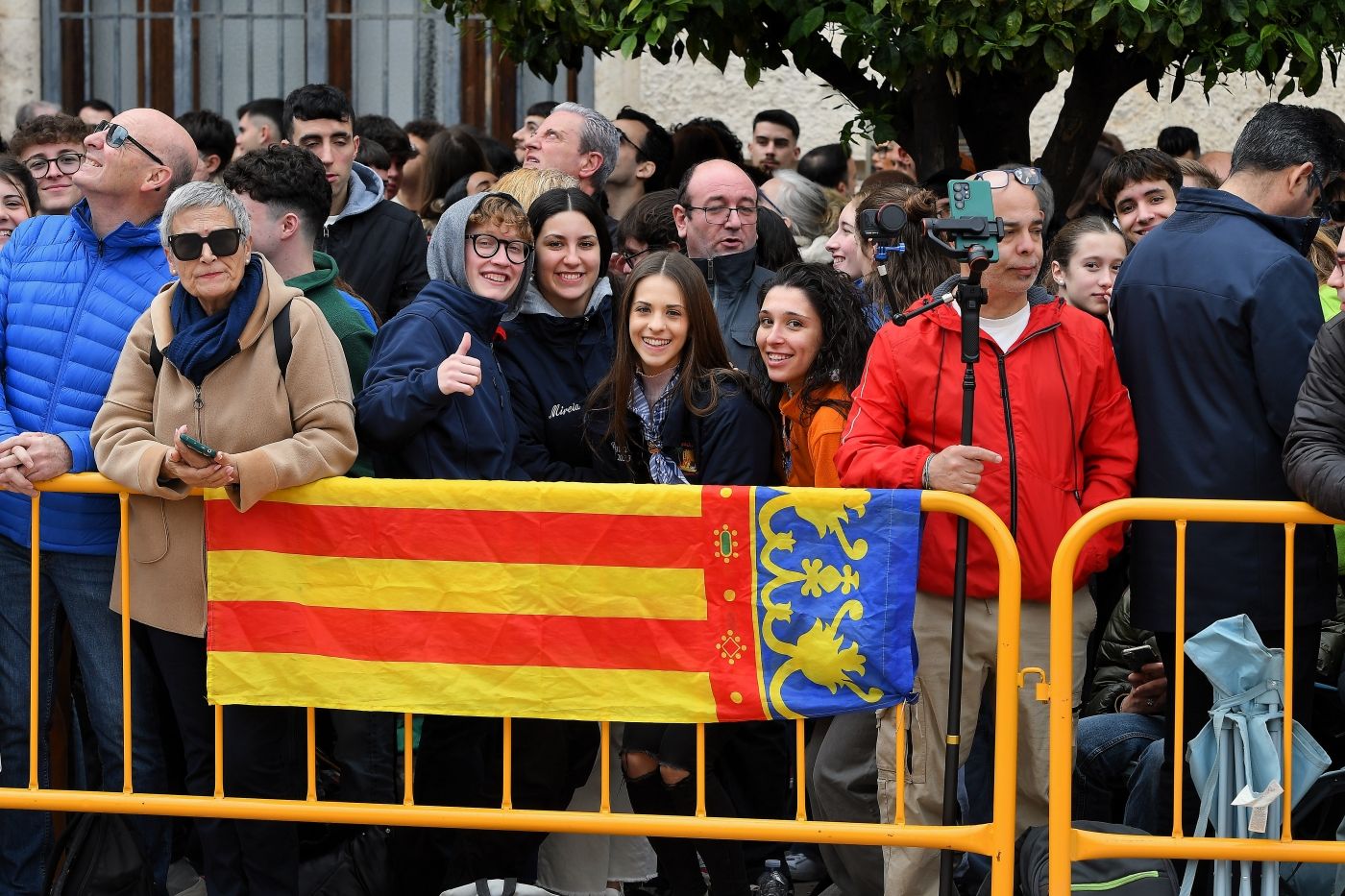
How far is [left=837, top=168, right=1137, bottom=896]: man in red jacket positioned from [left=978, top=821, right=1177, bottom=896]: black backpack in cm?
21

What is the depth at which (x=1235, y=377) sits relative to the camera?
4379mm

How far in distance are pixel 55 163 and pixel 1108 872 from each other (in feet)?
14.3

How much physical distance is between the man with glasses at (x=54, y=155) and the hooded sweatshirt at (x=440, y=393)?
82.7 inches

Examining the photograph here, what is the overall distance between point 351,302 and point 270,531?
99 centimetres

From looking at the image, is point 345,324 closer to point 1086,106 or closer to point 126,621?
point 126,621

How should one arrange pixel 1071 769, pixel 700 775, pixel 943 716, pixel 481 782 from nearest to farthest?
1. pixel 1071 769
2. pixel 700 775
3. pixel 943 716
4. pixel 481 782

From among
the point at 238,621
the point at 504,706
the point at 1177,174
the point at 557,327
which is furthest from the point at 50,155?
the point at 1177,174

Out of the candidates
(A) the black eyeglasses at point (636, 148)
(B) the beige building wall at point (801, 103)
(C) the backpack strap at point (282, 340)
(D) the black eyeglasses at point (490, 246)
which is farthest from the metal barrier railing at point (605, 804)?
(B) the beige building wall at point (801, 103)

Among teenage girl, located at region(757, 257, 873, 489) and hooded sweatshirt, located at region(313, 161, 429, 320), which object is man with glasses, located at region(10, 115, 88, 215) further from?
teenage girl, located at region(757, 257, 873, 489)

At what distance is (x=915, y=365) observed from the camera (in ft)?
14.5

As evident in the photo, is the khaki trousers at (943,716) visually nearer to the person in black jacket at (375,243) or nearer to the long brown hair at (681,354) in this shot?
the long brown hair at (681,354)

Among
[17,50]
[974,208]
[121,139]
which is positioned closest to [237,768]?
[121,139]

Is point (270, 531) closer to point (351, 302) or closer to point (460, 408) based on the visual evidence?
point (460, 408)

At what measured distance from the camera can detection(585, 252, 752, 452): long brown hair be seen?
16.0 feet
